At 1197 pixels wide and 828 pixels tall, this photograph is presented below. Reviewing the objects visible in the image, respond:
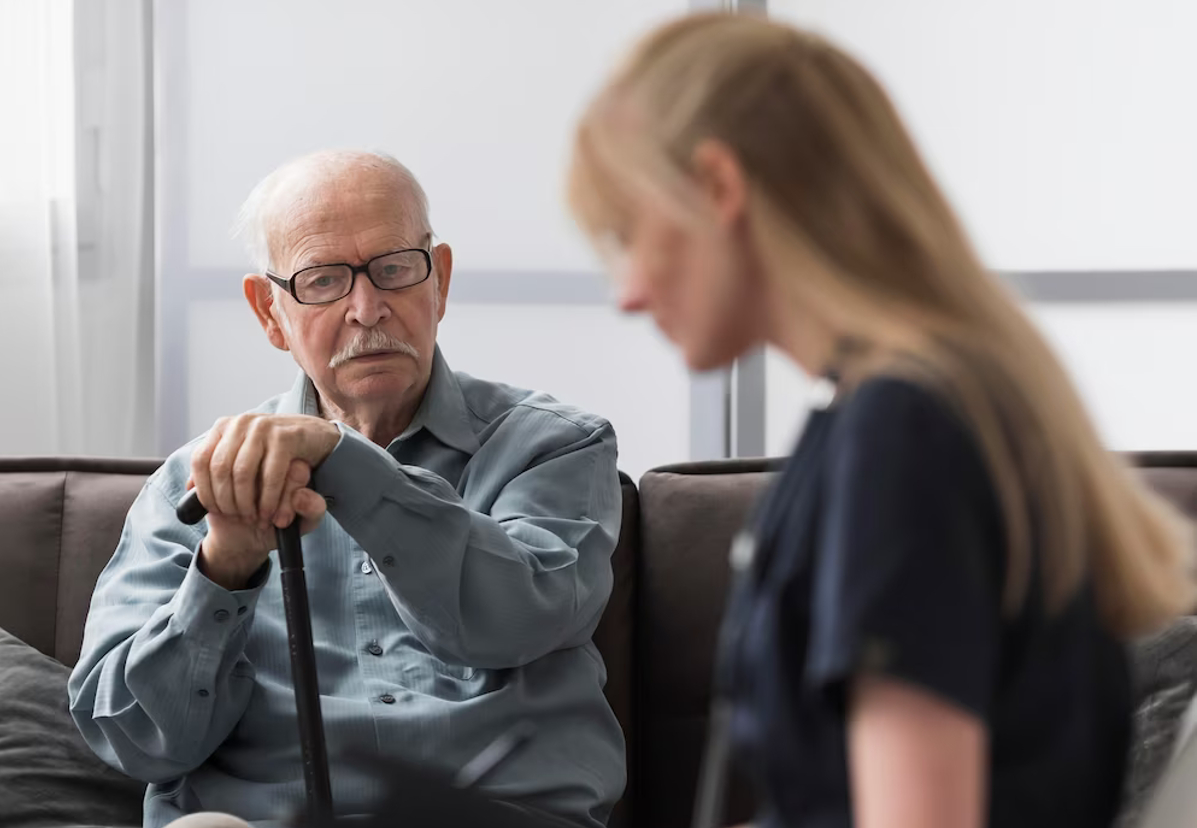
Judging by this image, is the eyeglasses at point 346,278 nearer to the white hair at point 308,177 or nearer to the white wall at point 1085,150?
the white hair at point 308,177

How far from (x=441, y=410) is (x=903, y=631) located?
4.06 feet

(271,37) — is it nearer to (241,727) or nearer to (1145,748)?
(241,727)

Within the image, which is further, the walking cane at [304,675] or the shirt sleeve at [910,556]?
the walking cane at [304,675]

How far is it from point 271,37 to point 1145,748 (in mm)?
2310

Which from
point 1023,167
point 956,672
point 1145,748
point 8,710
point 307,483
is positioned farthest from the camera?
point 1023,167

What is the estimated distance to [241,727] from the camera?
1708 mm

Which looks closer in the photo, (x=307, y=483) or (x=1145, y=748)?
(x=307, y=483)

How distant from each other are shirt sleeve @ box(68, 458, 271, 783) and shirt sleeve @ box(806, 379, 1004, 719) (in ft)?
3.43

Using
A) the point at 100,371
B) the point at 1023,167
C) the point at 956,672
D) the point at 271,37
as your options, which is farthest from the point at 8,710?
the point at 1023,167

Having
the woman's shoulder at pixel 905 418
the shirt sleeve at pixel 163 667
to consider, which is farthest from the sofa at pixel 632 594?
the woman's shoulder at pixel 905 418

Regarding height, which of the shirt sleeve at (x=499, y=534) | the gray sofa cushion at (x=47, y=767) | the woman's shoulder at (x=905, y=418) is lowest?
the gray sofa cushion at (x=47, y=767)

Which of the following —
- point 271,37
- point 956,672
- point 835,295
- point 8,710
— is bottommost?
point 8,710

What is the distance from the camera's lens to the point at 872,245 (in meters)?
0.76

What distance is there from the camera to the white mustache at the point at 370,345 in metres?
1.80
